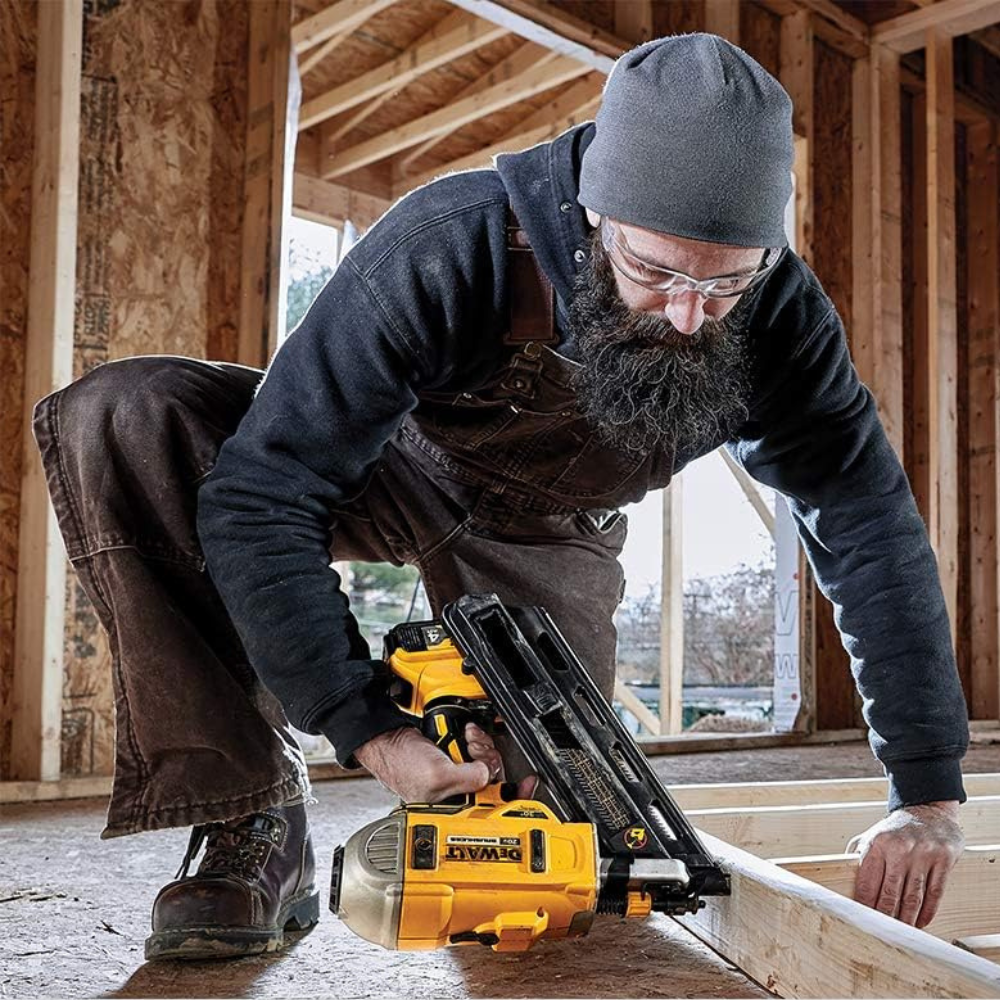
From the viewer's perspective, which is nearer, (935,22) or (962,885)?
(962,885)

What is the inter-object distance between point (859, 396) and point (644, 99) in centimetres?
61

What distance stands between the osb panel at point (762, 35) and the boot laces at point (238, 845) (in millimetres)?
4485

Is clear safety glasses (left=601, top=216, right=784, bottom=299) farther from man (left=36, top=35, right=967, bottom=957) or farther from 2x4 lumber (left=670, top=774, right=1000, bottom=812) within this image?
2x4 lumber (left=670, top=774, right=1000, bottom=812)

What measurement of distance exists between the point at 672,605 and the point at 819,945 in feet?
17.5

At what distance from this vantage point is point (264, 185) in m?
3.62

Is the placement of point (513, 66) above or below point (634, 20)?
above

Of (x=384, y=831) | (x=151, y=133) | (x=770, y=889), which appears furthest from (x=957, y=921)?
(x=151, y=133)

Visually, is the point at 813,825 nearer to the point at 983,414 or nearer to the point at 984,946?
the point at 984,946

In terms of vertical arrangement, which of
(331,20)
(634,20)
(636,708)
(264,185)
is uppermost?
(331,20)

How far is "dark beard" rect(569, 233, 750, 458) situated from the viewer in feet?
5.30

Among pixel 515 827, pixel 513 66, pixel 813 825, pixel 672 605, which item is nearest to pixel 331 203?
pixel 513 66

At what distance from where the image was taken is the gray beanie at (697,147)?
4.90 ft

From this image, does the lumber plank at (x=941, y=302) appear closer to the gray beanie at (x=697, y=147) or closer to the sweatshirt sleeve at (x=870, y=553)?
the sweatshirt sleeve at (x=870, y=553)

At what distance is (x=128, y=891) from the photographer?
190 cm
